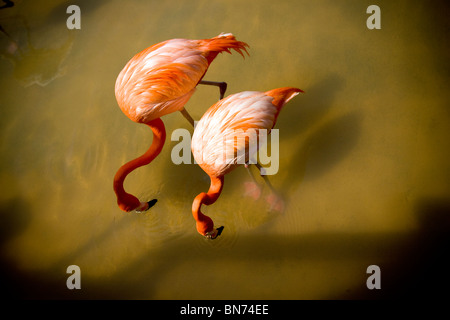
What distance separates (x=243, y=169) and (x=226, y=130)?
507mm

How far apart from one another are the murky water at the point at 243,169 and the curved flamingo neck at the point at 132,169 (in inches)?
10.4

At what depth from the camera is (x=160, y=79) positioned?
5.67ft

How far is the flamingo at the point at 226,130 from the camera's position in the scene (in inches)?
64.6

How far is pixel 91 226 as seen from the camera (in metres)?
2.10

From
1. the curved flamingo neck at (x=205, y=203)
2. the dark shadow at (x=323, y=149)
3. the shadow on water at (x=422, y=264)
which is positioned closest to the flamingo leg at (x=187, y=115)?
the curved flamingo neck at (x=205, y=203)

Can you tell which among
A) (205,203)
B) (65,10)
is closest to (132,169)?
(205,203)

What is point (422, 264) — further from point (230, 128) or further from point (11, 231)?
point (11, 231)

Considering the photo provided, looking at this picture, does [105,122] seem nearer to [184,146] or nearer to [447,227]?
[184,146]

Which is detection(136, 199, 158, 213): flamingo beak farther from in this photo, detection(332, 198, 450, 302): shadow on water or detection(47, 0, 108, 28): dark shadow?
detection(47, 0, 108, 28): dark shadow

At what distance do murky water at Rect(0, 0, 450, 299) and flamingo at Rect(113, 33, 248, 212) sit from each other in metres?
0.42

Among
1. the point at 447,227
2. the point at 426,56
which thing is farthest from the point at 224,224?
the point at 426,56

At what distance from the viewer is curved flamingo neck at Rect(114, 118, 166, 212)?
1.77 m

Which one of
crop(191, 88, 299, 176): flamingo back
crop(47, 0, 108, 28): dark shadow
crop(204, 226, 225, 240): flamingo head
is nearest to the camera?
crop(191, 88, 299, 176): flamingo back

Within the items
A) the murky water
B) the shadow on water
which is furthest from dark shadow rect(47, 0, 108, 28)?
the shadow on water
